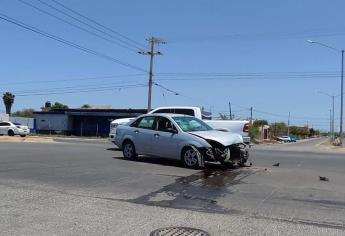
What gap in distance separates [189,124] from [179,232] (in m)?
8.82

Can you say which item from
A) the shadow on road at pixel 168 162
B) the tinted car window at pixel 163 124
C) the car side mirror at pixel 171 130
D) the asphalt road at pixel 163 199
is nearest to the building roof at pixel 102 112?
the shadow on road at pixel 168 162

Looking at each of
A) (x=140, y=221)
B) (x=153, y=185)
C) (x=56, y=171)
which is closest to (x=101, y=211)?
(x=140, y=221)

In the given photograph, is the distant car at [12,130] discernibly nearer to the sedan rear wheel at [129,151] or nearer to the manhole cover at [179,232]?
the sedan rear wheel at [129,151]

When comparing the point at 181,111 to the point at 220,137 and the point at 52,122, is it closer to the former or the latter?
the point at 220,137

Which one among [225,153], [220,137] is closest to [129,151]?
[220,137]

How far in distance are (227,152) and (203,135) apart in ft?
2.65

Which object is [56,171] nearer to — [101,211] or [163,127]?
[163,127]

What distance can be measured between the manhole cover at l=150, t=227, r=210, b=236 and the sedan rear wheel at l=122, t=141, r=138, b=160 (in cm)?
960

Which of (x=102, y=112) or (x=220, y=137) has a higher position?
(x=102, y=112)

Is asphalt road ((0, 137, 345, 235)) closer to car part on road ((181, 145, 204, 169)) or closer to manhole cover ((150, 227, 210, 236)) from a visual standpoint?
manhole cover ((150, 227, 210, 236))

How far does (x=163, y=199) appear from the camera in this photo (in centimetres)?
958

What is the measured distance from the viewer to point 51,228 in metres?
7.22

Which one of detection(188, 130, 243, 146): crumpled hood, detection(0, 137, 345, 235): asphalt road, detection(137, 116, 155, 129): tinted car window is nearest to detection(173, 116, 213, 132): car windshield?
detection(188, 130, 243, 146): crumpled hood

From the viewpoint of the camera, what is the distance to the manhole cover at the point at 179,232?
704 centimetres
